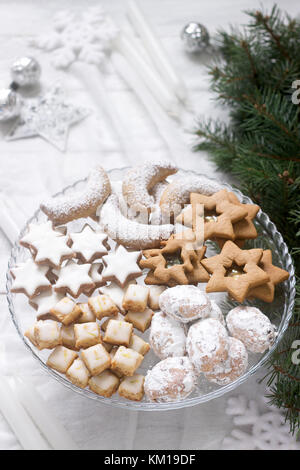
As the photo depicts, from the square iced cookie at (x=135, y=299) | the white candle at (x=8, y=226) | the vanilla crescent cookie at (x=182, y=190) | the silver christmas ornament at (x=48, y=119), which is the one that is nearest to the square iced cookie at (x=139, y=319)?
the square iced cookie at (x=135, y=299)

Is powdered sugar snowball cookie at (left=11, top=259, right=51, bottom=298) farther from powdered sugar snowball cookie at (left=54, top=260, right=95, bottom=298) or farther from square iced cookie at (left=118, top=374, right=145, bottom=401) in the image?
square iced cookie at (left=118, top=374, right=145, bottom=401)

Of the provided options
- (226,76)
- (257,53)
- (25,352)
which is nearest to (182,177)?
(226,76)

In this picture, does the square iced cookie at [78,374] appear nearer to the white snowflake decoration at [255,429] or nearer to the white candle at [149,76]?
the white snowflake decoration at [255,429]

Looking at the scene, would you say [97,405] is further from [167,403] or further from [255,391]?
[255,391]

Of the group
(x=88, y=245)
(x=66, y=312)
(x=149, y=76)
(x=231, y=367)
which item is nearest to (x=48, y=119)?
(x=149, y=76)

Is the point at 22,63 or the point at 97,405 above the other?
the point at 22,63

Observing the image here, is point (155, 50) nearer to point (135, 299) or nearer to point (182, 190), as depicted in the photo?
point (182, 190)
